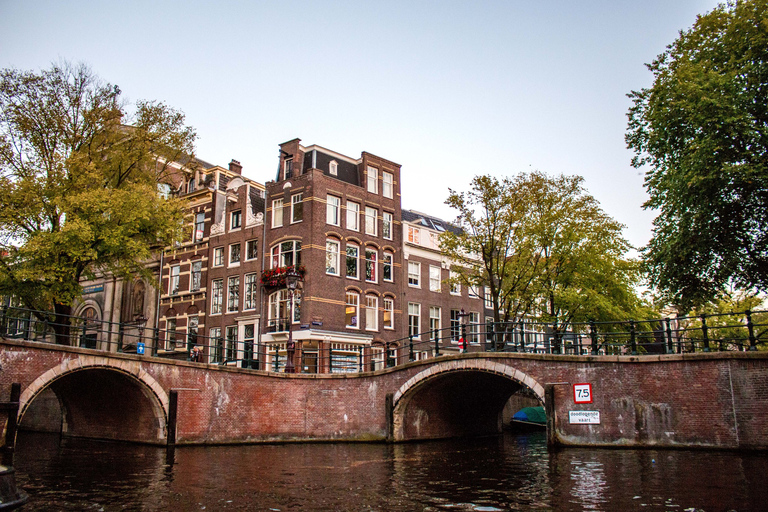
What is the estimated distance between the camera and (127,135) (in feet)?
77.4

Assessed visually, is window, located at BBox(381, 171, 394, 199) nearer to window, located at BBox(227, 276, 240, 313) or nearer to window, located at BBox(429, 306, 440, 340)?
window, located at BBox(429, 306, 440, 340)

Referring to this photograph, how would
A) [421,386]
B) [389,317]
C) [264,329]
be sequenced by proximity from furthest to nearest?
[389,317] < [264,329] < [421,386]

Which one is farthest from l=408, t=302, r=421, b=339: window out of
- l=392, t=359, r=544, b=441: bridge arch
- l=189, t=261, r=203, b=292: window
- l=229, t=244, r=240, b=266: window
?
l=189, t=261, r=203, b=292: window

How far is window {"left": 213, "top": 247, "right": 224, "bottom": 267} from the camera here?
3306 cm

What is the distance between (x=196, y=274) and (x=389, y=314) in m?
11.0

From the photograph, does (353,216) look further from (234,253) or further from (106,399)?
(106,399)

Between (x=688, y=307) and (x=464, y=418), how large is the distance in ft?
32.1

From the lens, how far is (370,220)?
32.4 metres

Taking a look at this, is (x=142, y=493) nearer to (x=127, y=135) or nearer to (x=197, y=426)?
Result: (x=197, y=426)

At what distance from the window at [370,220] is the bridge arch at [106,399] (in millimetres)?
15468

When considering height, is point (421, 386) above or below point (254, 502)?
above

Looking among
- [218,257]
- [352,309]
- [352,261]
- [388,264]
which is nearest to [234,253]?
[218,257]

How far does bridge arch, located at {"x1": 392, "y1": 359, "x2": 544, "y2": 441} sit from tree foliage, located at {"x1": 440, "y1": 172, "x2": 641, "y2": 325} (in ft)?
11.1

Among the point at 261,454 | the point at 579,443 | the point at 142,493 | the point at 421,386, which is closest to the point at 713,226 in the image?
the point at 579,443
